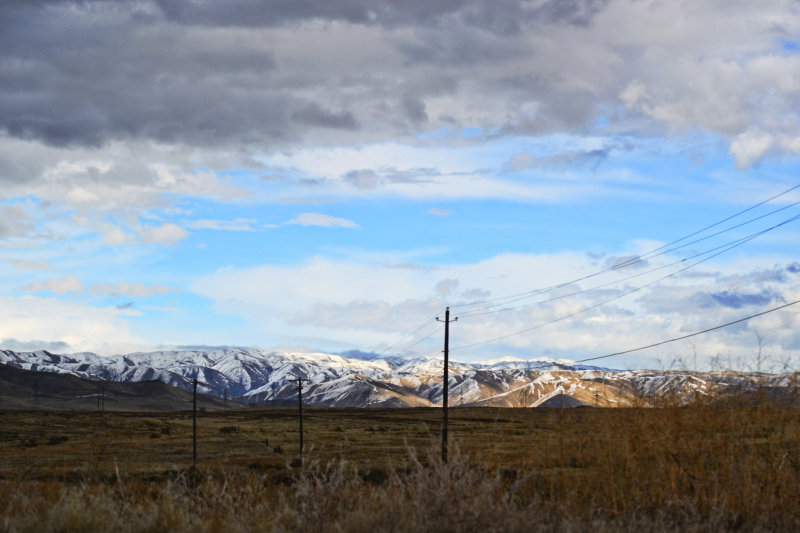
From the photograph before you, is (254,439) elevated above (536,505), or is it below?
below

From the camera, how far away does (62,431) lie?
10525cm

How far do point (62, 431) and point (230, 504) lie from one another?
107180 millimetres

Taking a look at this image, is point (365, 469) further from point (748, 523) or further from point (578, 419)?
point (748, 523)

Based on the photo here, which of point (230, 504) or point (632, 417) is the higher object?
point (632, 417)

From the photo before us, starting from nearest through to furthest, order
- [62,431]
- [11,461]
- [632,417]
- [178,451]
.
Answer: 1. [632,417]
2. [11,461]
3. [178,451]
4. [62,431]

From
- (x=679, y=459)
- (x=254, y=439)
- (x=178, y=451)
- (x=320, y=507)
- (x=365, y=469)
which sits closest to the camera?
(x=320, y=507)

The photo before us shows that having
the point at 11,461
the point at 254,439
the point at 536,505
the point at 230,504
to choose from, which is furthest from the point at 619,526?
the point at 254,439

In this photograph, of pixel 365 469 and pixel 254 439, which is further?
pixel 254 439

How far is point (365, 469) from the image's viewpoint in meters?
42.8

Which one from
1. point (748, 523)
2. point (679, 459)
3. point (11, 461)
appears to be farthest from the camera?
point (11, 461)

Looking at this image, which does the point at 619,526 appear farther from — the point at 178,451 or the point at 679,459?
the point at 178,451

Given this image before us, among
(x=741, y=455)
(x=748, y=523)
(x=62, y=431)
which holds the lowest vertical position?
(x=62, y=431)

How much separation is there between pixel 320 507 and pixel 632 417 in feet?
22.6

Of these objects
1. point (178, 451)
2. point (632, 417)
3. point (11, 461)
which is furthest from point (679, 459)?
point (178, 451)
